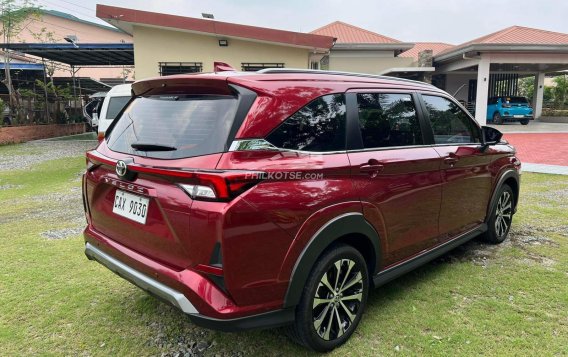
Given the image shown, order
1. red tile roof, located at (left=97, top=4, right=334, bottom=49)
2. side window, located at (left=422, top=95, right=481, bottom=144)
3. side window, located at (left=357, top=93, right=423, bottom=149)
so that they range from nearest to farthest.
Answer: side window, located at (left=357, top=93, right=423, bottom=149) → side window, located at (left=422, top=95, right=481, bottom=144) → red tile roof, located at (left=97, top=4, right=334, bottom=49)

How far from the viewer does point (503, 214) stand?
452 centimetres

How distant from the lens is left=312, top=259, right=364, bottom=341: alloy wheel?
8.24 feet

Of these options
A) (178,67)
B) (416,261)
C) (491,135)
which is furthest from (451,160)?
(178,67)

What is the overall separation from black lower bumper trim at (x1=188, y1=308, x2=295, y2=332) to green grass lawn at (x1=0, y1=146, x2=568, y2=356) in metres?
0.47

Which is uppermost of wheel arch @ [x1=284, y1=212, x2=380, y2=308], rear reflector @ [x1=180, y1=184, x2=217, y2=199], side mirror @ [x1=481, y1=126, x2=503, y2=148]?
side mirror @ [x1=481, y1=126, x2=503, y2=148]

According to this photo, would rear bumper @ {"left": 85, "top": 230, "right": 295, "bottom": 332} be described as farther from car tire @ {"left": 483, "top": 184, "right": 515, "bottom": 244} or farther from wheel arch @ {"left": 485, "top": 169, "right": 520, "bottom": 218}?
car tire @ {"left": 483, "top": 184, "right": 515, "bottom": 244}

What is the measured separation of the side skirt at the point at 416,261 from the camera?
295 centimetres

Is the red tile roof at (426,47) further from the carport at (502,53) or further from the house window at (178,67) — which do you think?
the house window at (178,67)

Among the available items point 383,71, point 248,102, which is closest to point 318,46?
point 383,71

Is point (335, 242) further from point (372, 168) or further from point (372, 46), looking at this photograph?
point (372, 46)

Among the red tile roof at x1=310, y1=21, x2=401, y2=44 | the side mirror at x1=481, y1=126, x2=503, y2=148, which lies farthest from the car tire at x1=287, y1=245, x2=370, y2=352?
the red tile roof at x1=310, y1=21, x2=401, y2=44

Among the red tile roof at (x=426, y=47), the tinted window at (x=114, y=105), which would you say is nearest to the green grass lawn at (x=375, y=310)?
the tinted window at (x=114, y=105)

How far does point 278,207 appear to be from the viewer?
2170 millimetres

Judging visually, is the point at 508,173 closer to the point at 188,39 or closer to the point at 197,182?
the point at 197,182
